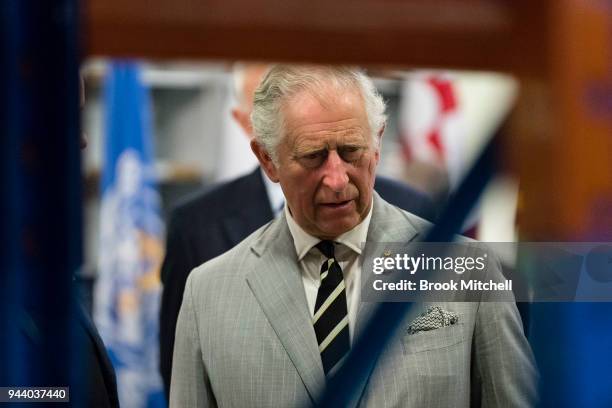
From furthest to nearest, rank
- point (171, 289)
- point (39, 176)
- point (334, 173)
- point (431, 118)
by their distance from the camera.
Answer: point (431, 118)
point (171, 289)
point (334, 173)
point (39, 176)

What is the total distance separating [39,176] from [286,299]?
425mm

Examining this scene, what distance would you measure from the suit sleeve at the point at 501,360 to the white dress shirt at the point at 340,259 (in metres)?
0.16

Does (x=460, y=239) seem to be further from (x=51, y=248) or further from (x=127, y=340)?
(x=127, y=340)

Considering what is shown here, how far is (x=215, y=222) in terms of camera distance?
4.51ft

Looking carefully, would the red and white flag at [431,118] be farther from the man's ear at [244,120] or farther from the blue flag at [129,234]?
the blue flag at [129,234]

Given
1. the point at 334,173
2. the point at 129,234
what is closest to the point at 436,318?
the point at 334,173

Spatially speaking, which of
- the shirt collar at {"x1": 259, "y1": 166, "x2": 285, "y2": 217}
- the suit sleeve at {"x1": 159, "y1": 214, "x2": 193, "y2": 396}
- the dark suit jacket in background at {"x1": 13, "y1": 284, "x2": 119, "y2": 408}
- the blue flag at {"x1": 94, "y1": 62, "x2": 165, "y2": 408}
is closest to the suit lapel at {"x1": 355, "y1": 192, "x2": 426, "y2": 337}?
the shirt collar at {"x1": 259, "y1": 166, "x2": 285, "y2": 217}

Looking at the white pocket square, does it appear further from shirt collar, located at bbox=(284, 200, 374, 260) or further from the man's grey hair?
the man's grey hair

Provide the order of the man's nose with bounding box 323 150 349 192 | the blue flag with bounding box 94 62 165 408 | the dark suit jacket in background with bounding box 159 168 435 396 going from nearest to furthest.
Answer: the man's nose with bounding box 323 150 349 192
the dark suit jacket in background with bounding box 159 168 435 396
the blue flag with bounding box 94 62 165 408

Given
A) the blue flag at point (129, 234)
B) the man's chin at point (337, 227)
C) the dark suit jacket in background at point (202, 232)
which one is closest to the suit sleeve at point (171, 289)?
the dark suit jacket in background at point (202, 232)

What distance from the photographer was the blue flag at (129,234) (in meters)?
2.31

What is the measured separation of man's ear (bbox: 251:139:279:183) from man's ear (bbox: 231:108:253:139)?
0.03 m

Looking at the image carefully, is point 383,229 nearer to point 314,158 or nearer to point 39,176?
point 314,158

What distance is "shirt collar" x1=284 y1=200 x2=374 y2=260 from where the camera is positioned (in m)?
1.26
